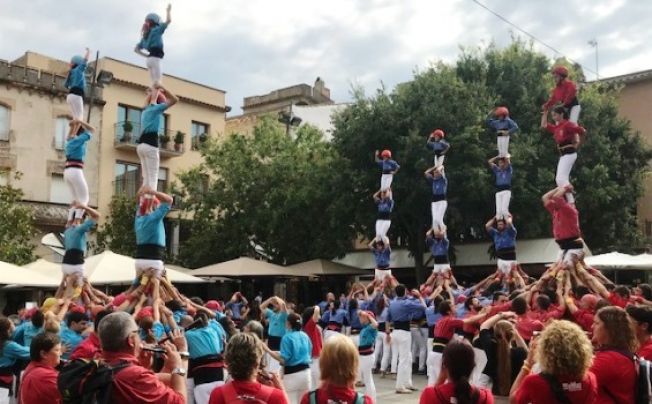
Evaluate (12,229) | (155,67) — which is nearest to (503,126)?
(155,67)

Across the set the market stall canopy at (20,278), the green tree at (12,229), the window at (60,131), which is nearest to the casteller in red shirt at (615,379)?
the market stall canopy at (20,278)

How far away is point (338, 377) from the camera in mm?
4441

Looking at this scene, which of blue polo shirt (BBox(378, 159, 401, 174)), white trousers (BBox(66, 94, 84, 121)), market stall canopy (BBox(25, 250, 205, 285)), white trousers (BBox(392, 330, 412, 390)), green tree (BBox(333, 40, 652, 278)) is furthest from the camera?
green tree (BBox(333, 40, 652, 278))

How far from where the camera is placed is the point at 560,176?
14805 millimetres

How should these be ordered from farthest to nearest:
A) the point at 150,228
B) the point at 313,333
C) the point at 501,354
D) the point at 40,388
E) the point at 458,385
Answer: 1. the point at 150,228
2. the point at 313,333
3. the point at 501,354
4. the point at 40,388
5. the point at 458,385

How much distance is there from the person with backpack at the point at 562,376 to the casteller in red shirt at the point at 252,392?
5.04ft

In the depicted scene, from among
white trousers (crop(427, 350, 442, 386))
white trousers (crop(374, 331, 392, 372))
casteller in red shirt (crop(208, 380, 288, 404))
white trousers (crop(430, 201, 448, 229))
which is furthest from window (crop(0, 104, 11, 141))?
casteller in red shirt (crop(208, 380, 288, 404))

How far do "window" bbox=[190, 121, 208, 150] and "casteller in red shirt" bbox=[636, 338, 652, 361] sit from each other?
1230 inches

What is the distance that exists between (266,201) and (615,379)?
941 inches

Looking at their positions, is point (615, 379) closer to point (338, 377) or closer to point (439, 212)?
point (338, 377)

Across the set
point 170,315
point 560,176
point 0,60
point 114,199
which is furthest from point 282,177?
point 170,315

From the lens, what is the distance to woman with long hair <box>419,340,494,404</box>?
434cm

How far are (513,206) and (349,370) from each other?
69.7 ft

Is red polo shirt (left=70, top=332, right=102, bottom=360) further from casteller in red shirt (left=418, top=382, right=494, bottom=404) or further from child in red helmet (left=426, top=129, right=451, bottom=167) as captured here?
child in red helmet (left=426, top=129, right=451, bottom=167)
